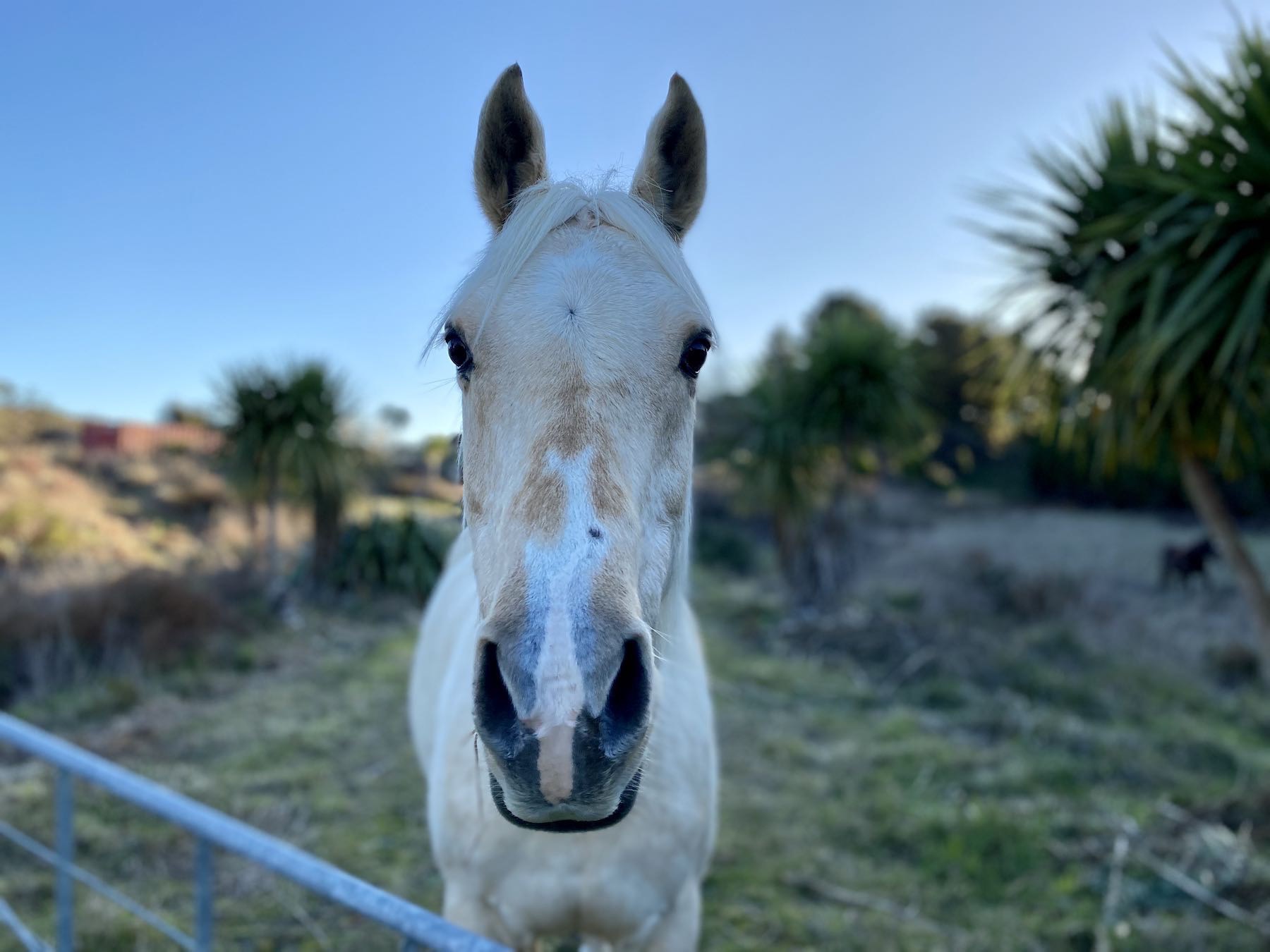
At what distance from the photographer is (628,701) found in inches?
39.8

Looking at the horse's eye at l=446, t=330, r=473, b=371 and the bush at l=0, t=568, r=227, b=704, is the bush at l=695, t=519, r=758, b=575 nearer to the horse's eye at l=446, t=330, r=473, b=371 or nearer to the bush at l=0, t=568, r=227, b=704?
the bush at l=0, t=568, r=227, b=704

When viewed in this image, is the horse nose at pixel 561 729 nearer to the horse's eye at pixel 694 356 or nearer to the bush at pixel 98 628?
the horse's eye at pixel 694 356

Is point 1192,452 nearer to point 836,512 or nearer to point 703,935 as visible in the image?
point 703,935

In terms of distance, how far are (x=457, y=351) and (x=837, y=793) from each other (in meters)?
4.87

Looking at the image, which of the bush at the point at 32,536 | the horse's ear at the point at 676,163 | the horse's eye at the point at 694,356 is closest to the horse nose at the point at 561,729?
the horse's eye at the point at 694,356

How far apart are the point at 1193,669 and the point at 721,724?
18.0 feet

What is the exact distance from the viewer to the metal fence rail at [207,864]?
4.16 ft

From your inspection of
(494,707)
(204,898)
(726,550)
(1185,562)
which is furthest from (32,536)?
(1185,562)

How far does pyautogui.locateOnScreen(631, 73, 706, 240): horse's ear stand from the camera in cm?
163

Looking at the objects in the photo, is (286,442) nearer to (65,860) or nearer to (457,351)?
(65,860)

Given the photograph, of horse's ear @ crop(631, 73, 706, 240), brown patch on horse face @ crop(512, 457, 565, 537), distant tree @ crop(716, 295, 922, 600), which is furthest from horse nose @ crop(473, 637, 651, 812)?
distant tree @ crop(716, 295, 922, 600)

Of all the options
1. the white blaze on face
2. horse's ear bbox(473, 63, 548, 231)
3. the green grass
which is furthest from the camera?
the green grass

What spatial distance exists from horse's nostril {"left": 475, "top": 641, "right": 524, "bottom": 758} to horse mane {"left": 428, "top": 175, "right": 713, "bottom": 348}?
2.04ft

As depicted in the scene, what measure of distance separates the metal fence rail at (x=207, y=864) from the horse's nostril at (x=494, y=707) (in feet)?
1.31
